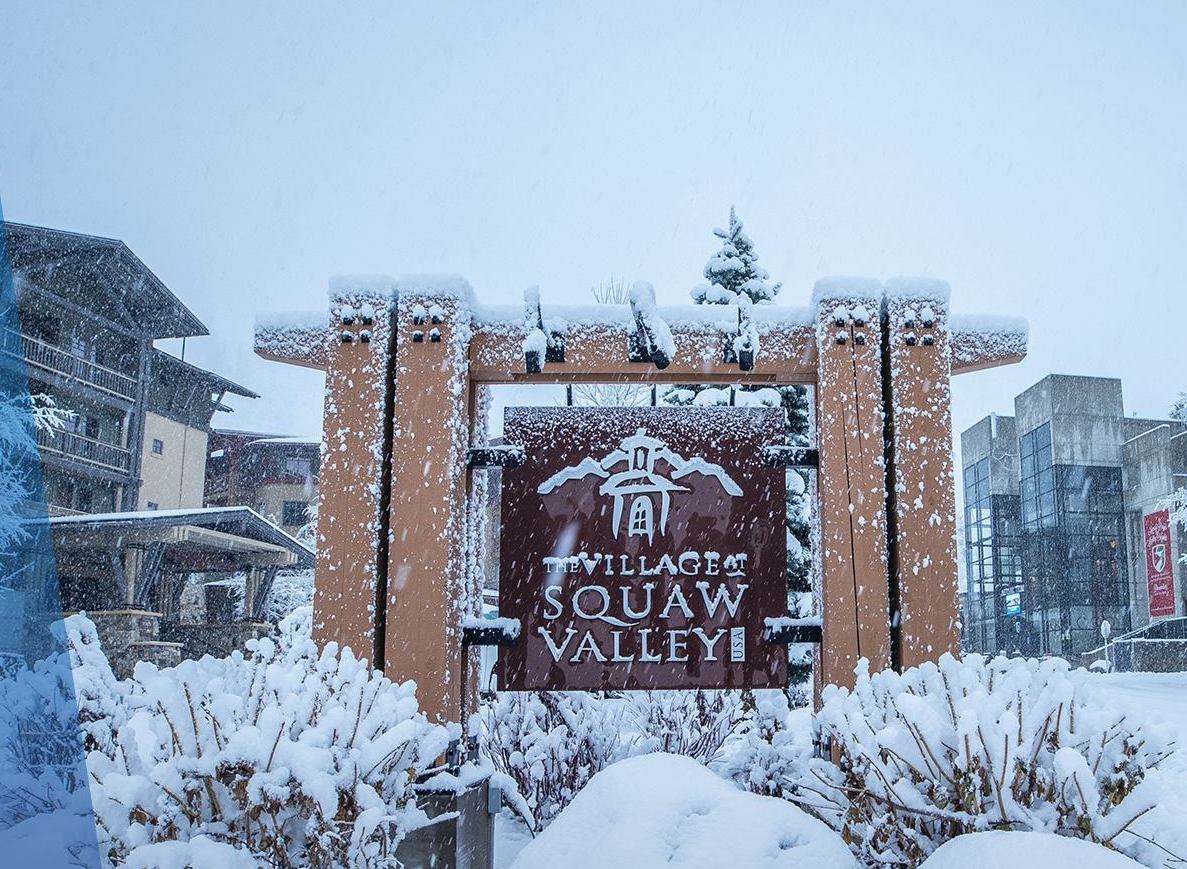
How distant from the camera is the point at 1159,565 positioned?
28703 millimetres

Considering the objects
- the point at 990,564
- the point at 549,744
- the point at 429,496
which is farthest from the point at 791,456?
the point at 990,564

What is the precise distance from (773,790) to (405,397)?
2.80m

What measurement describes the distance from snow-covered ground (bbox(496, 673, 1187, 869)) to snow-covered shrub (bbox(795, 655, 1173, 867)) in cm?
25

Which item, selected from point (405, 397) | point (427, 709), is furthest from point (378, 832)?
point (405, 397)

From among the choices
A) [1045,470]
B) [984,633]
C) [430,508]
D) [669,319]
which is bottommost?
[984,633]

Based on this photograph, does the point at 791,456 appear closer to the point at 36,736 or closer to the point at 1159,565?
the point at 36,736

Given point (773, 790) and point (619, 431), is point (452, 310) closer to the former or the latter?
point (619, 431)

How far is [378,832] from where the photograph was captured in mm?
2812

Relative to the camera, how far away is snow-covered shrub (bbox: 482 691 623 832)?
20.3 feet

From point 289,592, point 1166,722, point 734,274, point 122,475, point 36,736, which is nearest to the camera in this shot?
point 1166,722

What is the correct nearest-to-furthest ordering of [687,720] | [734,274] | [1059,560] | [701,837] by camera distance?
[701,837] → [687,720] → [734,274] → [1059,560]

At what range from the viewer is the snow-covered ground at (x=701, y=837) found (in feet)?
7.28

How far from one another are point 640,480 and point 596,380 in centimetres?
54

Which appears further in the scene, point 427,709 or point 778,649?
point 778,649
